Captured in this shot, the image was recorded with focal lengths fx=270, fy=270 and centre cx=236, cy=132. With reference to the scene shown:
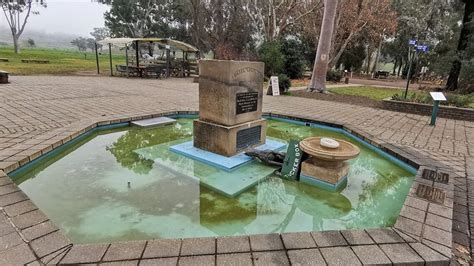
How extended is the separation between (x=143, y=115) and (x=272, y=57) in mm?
9756

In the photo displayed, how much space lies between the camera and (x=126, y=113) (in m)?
6.28

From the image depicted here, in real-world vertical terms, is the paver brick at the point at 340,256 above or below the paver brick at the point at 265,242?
above

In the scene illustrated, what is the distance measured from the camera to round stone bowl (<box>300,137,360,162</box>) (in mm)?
3129

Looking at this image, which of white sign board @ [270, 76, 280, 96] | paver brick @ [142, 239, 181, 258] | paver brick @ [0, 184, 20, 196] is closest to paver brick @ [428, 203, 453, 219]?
paver brick @ [142, 239, 181, 258]

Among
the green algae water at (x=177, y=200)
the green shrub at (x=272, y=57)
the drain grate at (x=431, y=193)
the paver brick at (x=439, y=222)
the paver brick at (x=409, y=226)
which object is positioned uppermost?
the green shrub at (x=272, y=57)

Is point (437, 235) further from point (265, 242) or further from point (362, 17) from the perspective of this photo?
point (362, 17)

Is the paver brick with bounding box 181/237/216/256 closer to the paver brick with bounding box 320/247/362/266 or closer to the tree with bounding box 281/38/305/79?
the paver brick with bounding box 320/247/362/266

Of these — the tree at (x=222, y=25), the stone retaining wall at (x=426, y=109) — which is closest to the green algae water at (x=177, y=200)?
the stone retaining wall at (x=426, y=109)

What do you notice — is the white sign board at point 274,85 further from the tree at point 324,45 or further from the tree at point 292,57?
the tree at point 292,57

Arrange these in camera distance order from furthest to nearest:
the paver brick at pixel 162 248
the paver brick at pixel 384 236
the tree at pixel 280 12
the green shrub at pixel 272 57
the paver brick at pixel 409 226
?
the tree at pixel 280 12
the green shrub at pixel 272 57
the paver brick at pixel 409 226
the paver brick at pixel 384 236
the paver brick at pixel 162 248

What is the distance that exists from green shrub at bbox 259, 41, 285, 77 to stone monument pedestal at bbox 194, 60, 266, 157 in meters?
10.4

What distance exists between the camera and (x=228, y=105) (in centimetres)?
392

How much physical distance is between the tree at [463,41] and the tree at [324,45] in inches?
296

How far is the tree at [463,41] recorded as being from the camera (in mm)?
13141
